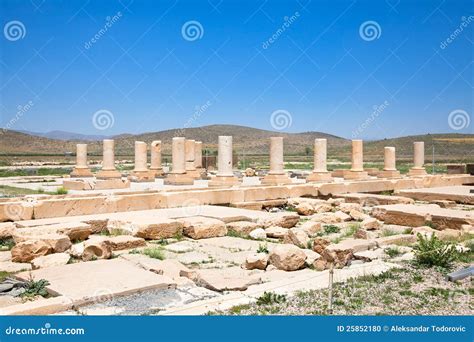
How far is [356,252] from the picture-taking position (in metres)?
8.48

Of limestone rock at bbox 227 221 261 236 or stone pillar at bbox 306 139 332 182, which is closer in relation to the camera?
limestone rock at bbox 227 221 261 236

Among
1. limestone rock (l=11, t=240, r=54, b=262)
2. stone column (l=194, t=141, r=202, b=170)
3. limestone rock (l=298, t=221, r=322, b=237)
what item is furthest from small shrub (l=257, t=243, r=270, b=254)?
stone column (l=194, t=141, r=202, b=170)

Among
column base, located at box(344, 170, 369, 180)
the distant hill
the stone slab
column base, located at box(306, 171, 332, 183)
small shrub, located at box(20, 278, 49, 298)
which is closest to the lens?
the stone slab

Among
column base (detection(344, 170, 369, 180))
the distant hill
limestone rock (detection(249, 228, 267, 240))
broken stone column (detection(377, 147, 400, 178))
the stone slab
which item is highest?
the distant hill

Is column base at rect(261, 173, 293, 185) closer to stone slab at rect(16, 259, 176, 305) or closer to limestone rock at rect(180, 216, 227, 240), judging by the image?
limestone rock at rect(180, 216, 227, 240)

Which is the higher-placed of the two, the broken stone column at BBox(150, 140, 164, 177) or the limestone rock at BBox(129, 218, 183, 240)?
the broken stone column at BBox(150, 140, 164, 177)

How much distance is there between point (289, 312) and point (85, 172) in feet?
74.0

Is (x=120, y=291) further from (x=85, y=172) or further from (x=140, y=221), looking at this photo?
(x=85, y=172)

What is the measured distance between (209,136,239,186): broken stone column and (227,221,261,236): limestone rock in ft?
21.3

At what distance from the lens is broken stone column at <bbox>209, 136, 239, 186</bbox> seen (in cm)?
1772

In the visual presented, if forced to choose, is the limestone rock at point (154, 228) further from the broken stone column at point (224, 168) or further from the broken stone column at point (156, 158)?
the broken stone column at point (156, 158)

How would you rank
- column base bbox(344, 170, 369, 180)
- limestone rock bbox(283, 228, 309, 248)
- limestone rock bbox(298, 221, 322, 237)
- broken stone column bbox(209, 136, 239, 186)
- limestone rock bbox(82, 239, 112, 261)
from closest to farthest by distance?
limestone rock bbox(82, 239, 112, 261) → limestone rock bbox(283, 228, 309, 248) → limestone rock bbox(298, 221, 322, 237) → broken stone column bbox(209, 136, 239, 186) → column base bbox(344, 170, 369, 180)

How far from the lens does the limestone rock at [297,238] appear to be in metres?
9.30

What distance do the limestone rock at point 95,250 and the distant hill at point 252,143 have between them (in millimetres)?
46822
